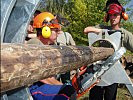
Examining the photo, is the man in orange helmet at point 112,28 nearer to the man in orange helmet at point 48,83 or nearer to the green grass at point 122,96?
the man in orange helmet at point 48,83

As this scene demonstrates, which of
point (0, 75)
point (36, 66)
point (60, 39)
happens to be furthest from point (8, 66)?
point (60, 39)

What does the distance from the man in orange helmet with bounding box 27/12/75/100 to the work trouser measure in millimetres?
1183

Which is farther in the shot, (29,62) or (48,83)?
(48,83)

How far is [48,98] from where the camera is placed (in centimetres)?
240

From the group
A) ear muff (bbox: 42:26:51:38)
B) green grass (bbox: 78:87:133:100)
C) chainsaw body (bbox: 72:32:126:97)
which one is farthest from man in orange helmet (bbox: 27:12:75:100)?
green grass (bbox: 78:87:133:100)

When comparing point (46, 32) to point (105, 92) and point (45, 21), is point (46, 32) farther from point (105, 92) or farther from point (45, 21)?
point (105, 92)

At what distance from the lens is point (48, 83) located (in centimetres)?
259

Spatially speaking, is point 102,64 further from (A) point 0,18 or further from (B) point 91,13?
(B) point 91,13

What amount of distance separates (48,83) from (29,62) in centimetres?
134

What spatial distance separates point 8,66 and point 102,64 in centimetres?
235

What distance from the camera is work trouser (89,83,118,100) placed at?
386 cm

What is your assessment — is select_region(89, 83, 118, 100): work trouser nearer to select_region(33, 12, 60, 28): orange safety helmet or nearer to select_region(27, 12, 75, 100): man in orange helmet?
select_region(27, 12, 75, 100): man in orange helmet

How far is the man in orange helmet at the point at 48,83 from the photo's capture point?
2.41 m

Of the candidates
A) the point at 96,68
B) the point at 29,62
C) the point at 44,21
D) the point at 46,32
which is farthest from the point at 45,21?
the point at 29,62
